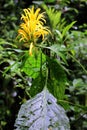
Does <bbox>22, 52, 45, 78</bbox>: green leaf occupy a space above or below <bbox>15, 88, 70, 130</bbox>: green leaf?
above

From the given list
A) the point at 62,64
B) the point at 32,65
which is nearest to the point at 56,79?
the point at 32,65

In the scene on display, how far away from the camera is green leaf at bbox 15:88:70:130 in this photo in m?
0.73

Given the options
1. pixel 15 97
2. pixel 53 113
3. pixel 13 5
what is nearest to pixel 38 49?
pixel 53 113

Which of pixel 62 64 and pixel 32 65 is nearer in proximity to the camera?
pixel 32 65

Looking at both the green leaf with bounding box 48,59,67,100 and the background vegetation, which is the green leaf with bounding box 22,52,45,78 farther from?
the background vegetation

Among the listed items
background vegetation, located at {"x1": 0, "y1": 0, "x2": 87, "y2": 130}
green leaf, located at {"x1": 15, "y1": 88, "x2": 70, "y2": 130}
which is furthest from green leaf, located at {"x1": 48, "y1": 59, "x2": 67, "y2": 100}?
background vegetation, located at {"x1": 0, "y1": 0, "x2": 87, "y2": 130}

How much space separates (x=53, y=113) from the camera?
77 cm

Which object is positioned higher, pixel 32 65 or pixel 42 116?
pixel 32 65

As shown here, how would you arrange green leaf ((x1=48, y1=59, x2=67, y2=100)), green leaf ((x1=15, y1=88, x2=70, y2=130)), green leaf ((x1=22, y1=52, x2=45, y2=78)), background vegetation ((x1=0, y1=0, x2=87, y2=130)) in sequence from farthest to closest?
background vegetation ((x1=0, y1=0, x2=87, y2=130)), green leaf ((x1=22, y1=52, x2=45, y2=78)), green leaf ((x1=48, y1=59, x2=67, y2=100)), green leaf ((x1=15, y1=88, x2=70, y2=130))

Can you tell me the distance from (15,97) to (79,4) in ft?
3.33

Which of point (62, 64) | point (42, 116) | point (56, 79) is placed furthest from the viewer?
point (62, 64)

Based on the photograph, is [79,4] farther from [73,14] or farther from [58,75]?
[58,75]

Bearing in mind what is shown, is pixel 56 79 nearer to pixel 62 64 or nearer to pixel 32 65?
pixel 32 65

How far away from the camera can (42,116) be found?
0.75 metres
